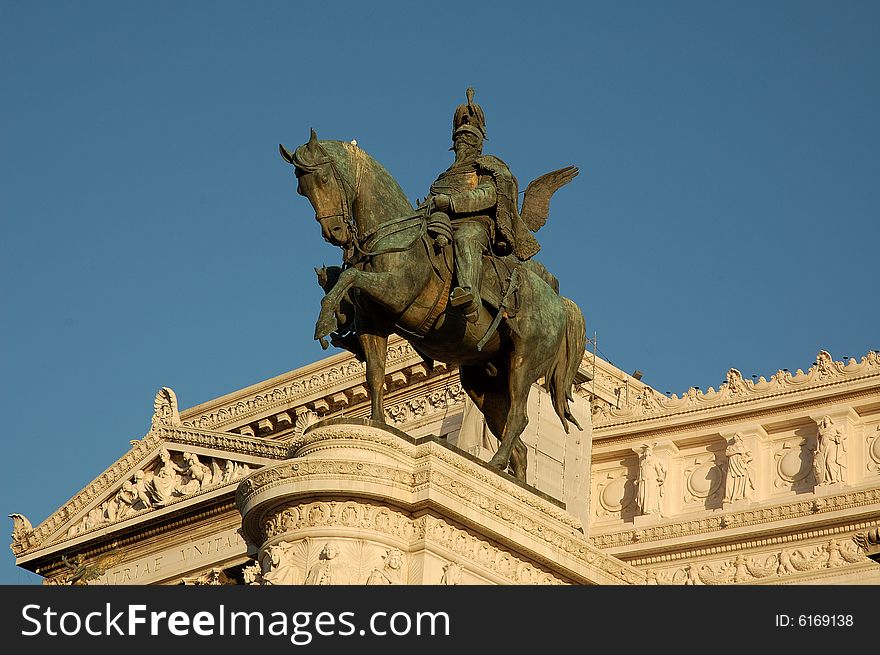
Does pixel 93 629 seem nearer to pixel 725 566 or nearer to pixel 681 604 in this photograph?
pixel 681 604

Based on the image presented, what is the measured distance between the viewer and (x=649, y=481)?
4044 cm

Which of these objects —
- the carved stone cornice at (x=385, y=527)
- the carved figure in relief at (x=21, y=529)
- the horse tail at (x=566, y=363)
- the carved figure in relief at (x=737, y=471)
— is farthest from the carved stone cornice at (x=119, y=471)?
the carved stone cornice at (x=385, y=527)

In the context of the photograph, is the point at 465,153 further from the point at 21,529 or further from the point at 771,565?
the point at 21,529

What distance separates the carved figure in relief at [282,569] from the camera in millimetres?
23078

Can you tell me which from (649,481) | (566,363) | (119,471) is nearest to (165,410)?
(119,471)

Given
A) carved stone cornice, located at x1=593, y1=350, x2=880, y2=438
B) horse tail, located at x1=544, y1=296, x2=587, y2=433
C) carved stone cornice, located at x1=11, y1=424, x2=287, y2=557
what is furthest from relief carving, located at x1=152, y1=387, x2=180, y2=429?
horse tail, located at x1=544, y1=296, x2=587, y2=433

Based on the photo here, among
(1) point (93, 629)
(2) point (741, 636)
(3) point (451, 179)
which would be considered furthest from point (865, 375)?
(1) point (93, 629)

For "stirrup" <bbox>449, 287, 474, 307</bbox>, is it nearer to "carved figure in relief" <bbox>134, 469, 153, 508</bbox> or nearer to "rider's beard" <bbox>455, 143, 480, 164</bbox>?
"rider's beard" <bbox>455, 143, 480, 164</bbox>

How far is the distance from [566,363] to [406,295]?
2616 millimetres

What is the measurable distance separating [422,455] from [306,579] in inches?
71.4

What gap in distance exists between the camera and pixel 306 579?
75.6 feet

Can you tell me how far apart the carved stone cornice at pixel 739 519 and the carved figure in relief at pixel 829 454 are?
26.6 inches

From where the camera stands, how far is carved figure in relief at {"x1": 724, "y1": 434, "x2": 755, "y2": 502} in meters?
39.1

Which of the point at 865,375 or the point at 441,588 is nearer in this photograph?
the point at 441,588
